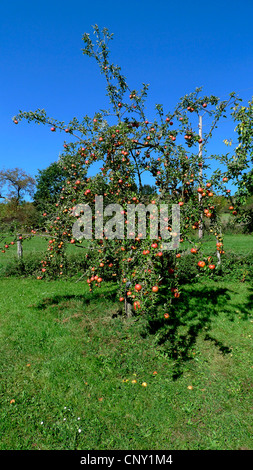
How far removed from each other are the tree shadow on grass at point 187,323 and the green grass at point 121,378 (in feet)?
0.07

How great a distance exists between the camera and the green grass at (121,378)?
277 centimetres

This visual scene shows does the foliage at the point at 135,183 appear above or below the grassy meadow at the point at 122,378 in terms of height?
above

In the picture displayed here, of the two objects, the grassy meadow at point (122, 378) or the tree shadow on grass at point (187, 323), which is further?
the tree shadow on grass at point (187, 323)

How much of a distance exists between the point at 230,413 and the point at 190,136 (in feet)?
12.8

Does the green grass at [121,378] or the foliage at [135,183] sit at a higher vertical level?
the foliage at [135,183]

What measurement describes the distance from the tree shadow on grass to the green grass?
2 cm

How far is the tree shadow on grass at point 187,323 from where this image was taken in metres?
4.31

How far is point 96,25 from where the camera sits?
4320 millimetres

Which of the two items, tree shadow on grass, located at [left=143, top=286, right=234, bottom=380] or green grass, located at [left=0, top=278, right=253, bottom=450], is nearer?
green grass, located at [left=0, top=278, right=253, bottom=450]

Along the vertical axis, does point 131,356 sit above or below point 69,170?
below

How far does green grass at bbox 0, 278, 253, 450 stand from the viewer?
2.77 meters

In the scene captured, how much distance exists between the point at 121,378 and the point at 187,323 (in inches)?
83.1
